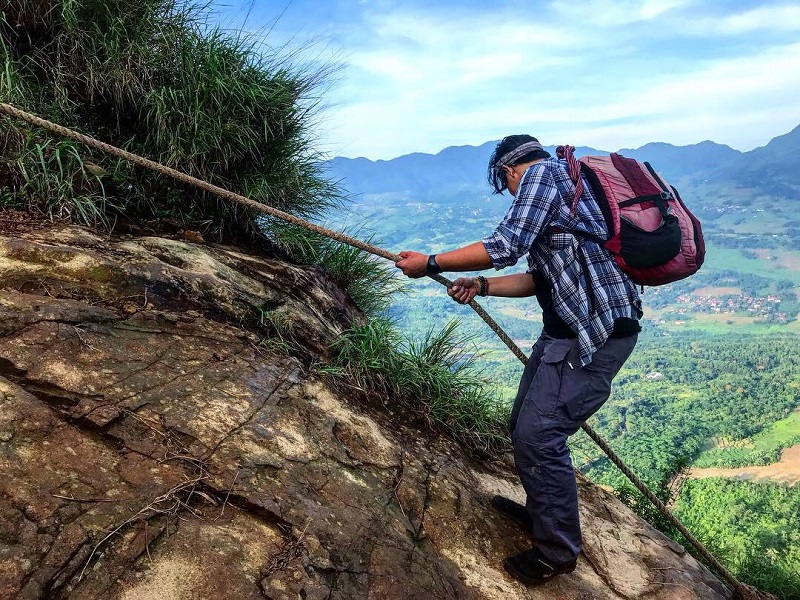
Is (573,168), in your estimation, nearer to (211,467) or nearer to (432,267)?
(432,267)

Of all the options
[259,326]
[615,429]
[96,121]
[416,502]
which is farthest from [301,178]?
[615,429]

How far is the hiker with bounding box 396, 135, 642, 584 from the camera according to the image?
8.31 feet

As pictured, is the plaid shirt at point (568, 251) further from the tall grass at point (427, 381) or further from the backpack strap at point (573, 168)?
the tall grass at point (427, 381)

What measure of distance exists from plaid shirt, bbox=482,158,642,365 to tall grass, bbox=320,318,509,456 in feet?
4.86

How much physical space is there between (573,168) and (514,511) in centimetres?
205

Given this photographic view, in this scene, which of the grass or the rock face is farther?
the grass

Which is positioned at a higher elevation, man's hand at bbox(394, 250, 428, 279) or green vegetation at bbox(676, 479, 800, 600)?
man's hand at bbox(394, 250, 428, 279)

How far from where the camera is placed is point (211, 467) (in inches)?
89.4

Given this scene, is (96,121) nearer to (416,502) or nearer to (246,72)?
(246,72)

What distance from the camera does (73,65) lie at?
4.28 meters

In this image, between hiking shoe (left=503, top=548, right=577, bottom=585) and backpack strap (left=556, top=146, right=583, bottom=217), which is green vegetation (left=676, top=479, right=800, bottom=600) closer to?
hiking shoe (left=503, top=548, right=577, bottom=585)

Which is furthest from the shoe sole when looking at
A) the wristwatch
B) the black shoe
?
the wristwatch

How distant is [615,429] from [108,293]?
151ft

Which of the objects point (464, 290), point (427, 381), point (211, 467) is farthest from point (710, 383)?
point (211, 467)
